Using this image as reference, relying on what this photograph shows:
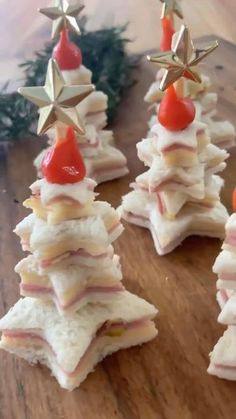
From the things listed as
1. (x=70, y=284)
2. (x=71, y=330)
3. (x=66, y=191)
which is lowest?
(x=71, y=330)

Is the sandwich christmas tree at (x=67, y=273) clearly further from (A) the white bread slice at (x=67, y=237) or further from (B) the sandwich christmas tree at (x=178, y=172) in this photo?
(B) the sandwich christmas tree at (x=178, y=172)

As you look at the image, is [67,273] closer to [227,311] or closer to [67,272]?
[67,272]

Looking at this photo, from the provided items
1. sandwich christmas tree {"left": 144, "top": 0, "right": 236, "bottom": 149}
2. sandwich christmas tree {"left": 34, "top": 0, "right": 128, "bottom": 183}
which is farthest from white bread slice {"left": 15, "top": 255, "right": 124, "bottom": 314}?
sandwich christmas tree {"left": 144, "top": 0, "right": 236, "bottom": 149}

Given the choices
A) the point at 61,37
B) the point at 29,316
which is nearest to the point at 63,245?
the point at 29,316

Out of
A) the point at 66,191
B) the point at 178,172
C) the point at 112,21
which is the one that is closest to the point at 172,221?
the point at 178,172

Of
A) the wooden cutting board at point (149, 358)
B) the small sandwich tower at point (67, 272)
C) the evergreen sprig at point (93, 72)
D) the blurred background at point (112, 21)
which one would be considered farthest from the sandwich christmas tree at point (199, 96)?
the blurred background at point (112, 21)
